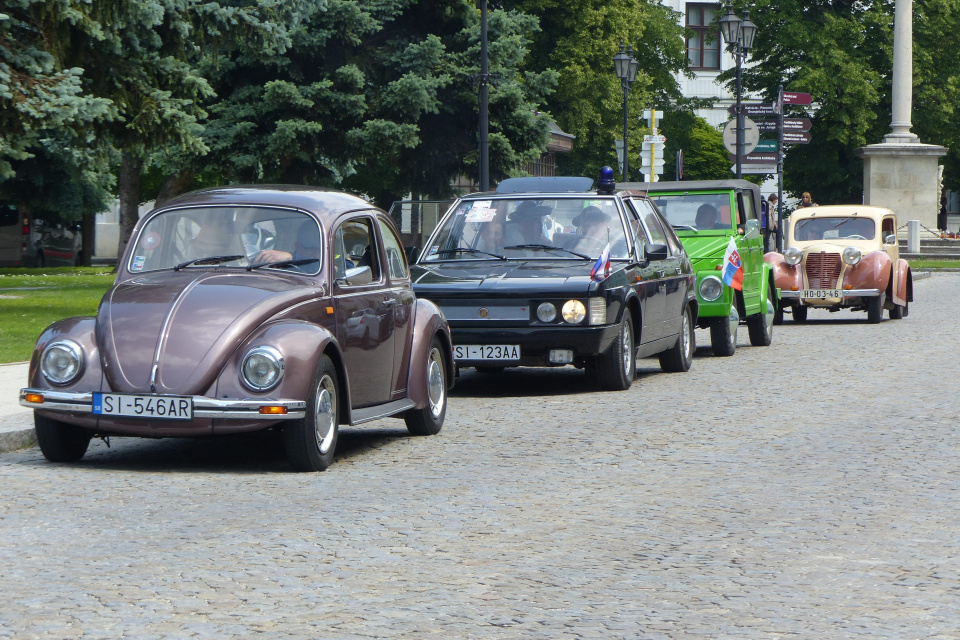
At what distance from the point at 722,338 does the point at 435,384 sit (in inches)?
304

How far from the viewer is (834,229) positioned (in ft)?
83.3

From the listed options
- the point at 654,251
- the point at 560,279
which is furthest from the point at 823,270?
the point at 560,279

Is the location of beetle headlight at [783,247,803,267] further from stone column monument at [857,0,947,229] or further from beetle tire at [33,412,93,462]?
stone column monument at [857,0,947,229]

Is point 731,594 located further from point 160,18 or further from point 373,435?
point 160,18

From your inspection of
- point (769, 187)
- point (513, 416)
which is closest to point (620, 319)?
point (513, 416)

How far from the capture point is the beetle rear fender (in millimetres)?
10289

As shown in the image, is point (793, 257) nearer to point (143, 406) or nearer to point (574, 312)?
point (574, 312)

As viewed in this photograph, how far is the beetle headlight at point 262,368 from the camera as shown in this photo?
8.51 m

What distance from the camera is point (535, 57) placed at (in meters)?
56.9

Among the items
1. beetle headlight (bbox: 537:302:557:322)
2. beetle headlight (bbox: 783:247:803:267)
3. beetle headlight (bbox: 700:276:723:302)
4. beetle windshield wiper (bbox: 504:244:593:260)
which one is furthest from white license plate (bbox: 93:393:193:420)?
beetle headlight (bbox: 783:247:803:267)

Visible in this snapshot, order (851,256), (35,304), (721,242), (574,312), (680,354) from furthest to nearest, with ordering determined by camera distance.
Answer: (851,256) → (35,304) → (721,242) → (680,354) → (574,312)

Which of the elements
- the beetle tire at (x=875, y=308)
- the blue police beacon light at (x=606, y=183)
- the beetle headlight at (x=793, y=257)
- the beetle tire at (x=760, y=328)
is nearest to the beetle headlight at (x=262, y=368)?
the blue police beacon light at (x=606, y=183)

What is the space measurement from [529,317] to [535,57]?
44865 mm

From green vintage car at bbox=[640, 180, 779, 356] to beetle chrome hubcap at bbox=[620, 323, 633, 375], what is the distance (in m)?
3.77
